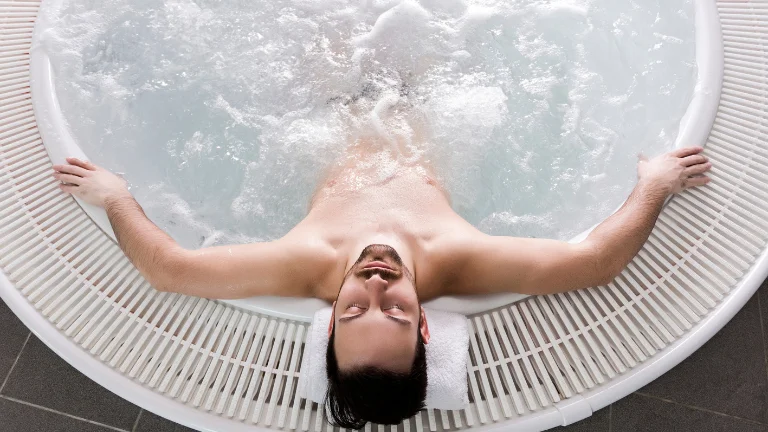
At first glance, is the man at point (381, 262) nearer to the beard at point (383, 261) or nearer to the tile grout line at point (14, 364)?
the beard at point (383, 261)

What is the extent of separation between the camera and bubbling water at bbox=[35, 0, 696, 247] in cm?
136

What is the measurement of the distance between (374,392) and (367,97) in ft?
2.42

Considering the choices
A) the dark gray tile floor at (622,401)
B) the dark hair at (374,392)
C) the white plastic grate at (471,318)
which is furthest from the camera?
the dark gray tile floor at (622,401)

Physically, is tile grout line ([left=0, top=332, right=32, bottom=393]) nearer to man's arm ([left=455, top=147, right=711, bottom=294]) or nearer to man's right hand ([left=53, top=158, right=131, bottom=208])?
man's right hand ([left=53, top=158, right=131, bottom=208])

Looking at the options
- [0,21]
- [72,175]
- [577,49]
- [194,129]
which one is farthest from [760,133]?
[0,21]

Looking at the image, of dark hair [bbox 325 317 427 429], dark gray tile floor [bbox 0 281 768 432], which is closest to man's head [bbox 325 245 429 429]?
dark hair [bbox 325 317 427 429]

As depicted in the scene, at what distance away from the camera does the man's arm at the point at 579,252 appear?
1.12m

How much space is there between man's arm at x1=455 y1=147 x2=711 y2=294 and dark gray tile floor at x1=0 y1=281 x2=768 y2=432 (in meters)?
0.44

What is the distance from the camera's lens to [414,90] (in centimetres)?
142

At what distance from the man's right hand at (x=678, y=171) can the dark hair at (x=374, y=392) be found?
0.61m

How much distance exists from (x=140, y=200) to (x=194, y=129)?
23cm

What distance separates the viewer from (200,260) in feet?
3.68

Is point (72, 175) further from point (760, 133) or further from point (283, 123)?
point (760, 133)

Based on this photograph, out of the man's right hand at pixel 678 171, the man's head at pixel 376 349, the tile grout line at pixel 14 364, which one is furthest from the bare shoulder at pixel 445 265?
the tile grout line at pixel 14 364
